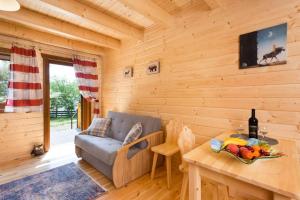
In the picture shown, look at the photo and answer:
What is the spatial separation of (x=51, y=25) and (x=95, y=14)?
775 mm

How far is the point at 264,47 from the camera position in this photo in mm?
1574

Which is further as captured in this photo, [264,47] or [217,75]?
[217,75]

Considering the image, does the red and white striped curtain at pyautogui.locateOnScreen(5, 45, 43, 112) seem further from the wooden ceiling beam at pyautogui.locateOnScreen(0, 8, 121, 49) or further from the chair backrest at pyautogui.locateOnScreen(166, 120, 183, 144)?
the chair backrest at pyautogui.locateOnScreen(166, 120, 183, 144)

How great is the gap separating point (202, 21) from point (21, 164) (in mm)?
3748

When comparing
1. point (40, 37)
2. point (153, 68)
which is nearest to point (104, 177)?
point (153, 68)

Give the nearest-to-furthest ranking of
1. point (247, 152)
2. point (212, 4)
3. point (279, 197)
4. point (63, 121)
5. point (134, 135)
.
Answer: point (279, 197), point (247, 152), point (212, 4), point (134, 135), point (63, 121)

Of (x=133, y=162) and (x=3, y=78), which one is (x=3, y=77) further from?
(x=133, y=162)

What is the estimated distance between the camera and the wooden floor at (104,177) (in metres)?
1.86

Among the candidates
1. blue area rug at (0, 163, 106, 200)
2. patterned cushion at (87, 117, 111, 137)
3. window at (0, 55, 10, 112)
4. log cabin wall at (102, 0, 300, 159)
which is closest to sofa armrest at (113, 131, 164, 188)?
blue area rug at (0, 163, 106, 200)

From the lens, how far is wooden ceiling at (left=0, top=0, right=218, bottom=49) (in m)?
1.95

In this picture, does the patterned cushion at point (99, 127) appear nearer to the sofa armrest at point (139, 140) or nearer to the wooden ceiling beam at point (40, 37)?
the sofa armrest at point (139, 140)

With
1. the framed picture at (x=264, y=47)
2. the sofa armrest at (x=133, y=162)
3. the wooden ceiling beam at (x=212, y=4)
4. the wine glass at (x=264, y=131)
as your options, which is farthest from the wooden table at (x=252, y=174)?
the wooden ceiling beam at (x=212, y=4)

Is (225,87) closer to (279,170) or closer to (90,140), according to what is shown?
(279,170)

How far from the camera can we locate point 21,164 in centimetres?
269
